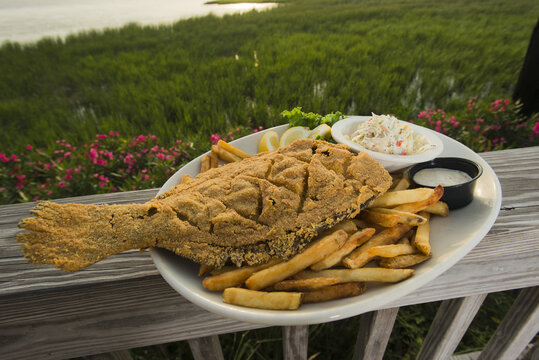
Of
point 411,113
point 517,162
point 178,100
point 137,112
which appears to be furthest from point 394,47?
point 517,162

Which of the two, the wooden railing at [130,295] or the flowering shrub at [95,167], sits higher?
the wooden railing at [130,295]

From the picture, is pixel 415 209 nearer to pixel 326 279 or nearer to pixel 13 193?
pixel 326 279

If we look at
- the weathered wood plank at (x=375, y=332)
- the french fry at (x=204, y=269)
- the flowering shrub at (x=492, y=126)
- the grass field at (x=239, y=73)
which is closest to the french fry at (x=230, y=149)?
the french fry at (x=204, y=269)

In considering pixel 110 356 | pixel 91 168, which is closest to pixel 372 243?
pixel 110 356

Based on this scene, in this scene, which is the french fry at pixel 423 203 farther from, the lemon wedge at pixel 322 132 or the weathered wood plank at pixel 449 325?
the lemon wedge at pixel 322 132

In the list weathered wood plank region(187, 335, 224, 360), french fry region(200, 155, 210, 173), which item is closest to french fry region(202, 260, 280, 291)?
weathered wood plank region(187, 335, 224, 360)
